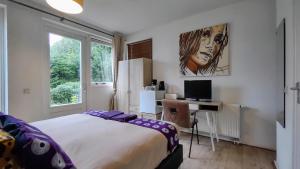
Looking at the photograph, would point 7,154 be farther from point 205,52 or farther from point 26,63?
point 205,52

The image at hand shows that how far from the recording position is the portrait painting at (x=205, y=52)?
288cm

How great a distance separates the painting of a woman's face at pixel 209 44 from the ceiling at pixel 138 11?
17.0 inches

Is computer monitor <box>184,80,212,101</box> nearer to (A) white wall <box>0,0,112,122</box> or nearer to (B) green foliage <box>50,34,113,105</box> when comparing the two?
(B) green foliage <box>50,34,113,105</box>

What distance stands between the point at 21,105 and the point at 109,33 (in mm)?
2531

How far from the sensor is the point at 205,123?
10.1ft

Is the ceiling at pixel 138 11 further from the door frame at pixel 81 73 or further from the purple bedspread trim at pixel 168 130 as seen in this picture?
the purple bedspread trim at pixel 168 130

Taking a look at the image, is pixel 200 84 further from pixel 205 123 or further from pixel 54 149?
pixel 54 149

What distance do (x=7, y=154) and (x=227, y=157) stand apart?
251cm

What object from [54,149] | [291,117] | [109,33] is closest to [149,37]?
[109,33]

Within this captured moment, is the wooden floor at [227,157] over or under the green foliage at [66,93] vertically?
under

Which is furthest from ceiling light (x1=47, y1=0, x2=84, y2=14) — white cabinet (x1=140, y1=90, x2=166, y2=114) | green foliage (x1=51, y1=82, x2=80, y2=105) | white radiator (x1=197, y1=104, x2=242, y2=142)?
white radiator (x1=197, y1=104, x2=242, y2=142)

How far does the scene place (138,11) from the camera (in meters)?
3.05

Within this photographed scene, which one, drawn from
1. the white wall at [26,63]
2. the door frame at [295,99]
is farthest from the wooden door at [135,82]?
the door frame at [295,99]

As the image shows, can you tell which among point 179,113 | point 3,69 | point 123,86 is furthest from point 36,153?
point 123,86
